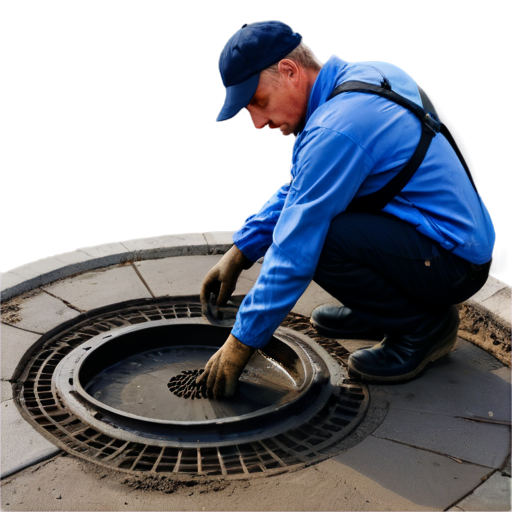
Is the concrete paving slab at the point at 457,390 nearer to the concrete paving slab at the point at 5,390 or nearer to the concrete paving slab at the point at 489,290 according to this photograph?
the concrete paving slab at the point at 489,290

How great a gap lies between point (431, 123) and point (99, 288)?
207 centimetres

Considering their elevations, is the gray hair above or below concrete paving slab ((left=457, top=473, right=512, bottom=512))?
above

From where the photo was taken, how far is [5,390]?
8.81ft

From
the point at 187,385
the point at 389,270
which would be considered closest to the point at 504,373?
the point at 389,270

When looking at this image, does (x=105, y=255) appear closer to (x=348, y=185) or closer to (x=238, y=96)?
(x=238, y=96)

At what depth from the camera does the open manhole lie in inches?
92.2

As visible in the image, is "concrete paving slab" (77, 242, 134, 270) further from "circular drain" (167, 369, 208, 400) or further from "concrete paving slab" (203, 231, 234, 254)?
"circular drain" (167, 369, 208, 400)

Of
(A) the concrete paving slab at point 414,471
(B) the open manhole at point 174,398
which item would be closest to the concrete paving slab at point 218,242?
(B) the open manhole at point 174,398

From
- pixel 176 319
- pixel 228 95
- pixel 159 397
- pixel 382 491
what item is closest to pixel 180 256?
pixel 176 319

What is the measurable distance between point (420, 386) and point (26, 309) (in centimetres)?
205

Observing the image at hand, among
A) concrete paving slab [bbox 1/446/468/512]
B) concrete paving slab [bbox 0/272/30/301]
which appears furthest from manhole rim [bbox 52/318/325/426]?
concrete paving slab [bbox 0/272/30/301]

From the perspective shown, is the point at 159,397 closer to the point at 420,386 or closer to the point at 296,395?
the point at 296,395

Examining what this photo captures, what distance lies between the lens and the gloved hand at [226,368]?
2.46 meters

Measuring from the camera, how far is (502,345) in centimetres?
306
